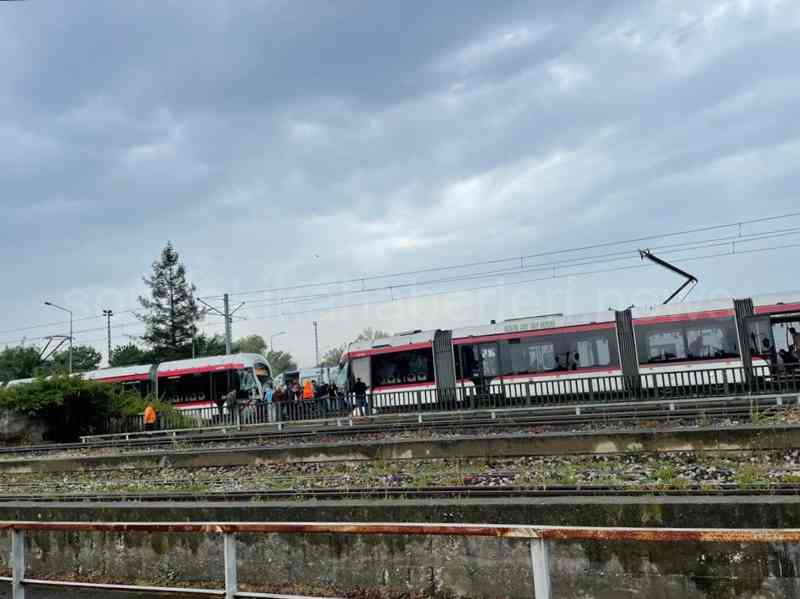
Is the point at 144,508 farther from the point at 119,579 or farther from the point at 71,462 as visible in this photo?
the point at 71,462

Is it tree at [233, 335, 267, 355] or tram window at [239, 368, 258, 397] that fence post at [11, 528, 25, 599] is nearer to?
tram window at [239, 368, 258, 397]

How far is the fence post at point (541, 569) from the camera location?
3611mm

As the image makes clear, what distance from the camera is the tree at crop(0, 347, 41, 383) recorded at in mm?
61688

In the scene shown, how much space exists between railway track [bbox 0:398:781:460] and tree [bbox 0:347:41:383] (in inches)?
1751

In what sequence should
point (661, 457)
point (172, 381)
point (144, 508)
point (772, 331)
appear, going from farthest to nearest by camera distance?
point (172, 381) < point (772, 331) < point (661, 457) < point (144, 508)

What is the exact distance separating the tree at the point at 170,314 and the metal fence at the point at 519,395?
149 ft

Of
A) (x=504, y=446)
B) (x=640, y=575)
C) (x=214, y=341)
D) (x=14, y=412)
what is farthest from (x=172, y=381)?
(x=214, y=341)

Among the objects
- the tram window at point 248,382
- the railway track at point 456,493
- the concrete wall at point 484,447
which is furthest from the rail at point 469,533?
Result: the tram window at point 248,382

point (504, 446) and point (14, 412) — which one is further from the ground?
point (14, 412)

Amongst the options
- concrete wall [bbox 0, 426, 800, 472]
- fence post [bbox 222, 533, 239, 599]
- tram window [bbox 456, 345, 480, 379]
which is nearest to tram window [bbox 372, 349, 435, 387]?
tram window [bbox 456, 345, 480, 379]

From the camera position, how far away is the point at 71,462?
1636 centimetres

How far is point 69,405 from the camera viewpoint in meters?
26.1

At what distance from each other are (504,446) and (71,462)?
428 inches

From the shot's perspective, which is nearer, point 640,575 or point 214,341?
point 640,575
